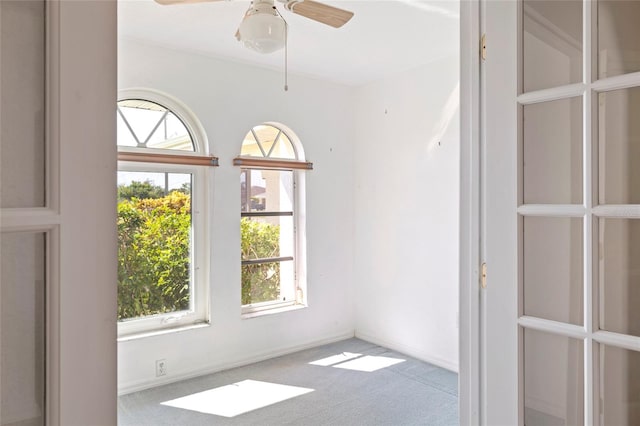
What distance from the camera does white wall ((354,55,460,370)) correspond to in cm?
360

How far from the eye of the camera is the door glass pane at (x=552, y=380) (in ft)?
3.77

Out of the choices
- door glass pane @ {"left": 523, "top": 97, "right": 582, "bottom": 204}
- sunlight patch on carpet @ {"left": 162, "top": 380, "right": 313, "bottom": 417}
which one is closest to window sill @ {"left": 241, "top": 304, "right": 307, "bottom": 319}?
sunlight patch on carpet @ {"left": 162, "top": 380, "right": 313, "bottom": 417}

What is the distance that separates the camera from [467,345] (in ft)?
4.62

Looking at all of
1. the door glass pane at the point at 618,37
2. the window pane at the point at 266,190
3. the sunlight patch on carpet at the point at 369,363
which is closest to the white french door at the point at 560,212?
the door glass pane at the point at 618,37

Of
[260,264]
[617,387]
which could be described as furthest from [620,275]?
[260,264]

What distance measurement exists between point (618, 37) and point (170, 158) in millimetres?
2974

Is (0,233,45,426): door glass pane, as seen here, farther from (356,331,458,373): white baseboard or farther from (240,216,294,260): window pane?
(356,331,458,373): white baseboard

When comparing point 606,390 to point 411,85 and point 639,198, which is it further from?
point 411,85

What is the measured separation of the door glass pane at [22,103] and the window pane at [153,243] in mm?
2834

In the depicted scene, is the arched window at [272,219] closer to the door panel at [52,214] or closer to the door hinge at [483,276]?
the door hinge at [483,276]

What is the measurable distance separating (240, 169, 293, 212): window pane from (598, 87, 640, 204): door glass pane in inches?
123

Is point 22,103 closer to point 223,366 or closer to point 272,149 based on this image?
point 223,366

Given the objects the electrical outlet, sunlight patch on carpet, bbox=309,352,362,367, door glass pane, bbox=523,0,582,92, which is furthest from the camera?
sunlight patch on carpet, bbox=309,352,362,367

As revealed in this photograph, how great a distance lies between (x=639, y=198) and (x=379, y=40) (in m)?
2.53
